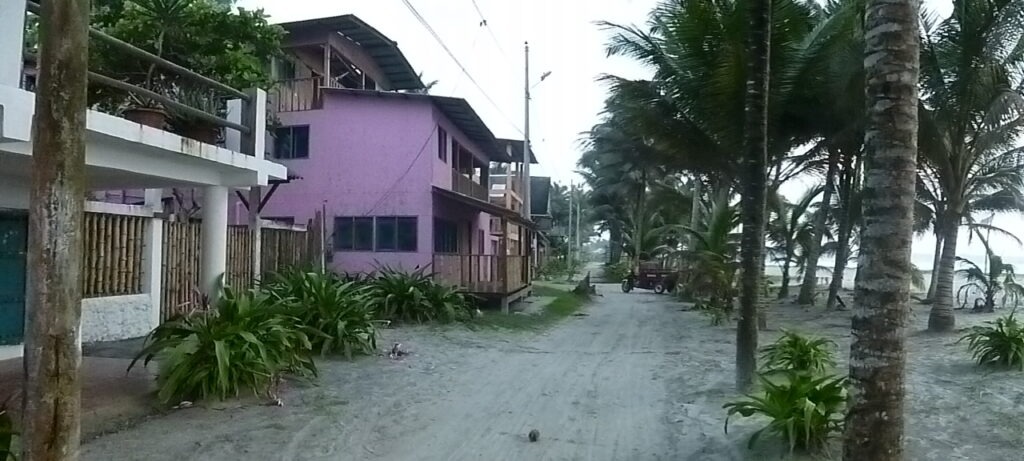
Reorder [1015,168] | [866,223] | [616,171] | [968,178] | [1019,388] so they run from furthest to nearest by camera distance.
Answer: [616,171] < [1015,168] < [968,178] < [1019,388] < [866,223]

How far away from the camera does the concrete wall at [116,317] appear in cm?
1055

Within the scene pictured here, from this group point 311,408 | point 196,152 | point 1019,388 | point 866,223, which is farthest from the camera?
point 196,152

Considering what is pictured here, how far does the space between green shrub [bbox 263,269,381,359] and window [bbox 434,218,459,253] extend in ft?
30.0

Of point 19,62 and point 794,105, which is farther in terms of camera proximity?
point 794,105

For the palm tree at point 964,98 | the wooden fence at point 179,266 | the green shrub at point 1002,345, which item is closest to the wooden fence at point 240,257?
the wooden fence at point 179,266

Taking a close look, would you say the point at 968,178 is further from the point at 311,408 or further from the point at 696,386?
the point at 311,408

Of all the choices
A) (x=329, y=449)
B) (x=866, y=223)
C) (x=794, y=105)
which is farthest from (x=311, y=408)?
(x=794, y=105)

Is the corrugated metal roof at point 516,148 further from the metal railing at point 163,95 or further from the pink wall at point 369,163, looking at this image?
the metal railing at point 163,95

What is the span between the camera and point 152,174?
8.61 meters

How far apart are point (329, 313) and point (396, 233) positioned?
9.37 metres

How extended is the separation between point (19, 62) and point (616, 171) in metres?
40.7

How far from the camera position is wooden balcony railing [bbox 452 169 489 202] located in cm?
2327

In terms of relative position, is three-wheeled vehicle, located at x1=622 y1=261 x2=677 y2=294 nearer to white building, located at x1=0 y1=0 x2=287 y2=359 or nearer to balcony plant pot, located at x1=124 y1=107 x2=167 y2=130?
white building, located at x1=0 y1=0 x2=287 y2=359

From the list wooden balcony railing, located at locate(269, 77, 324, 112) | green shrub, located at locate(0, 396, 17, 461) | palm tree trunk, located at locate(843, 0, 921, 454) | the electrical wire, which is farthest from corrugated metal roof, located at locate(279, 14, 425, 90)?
palm tree trunk, located at locate(843, 0, 921, 454)
